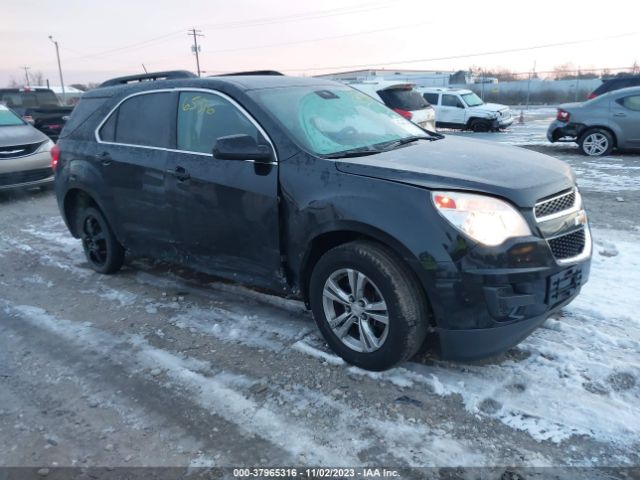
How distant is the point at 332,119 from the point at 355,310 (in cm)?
149

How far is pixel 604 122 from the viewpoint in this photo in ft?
36.1

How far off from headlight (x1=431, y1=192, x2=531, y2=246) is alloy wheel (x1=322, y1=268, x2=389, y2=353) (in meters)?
0.62

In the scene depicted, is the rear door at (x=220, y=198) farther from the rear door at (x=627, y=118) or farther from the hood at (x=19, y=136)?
the rear door at (x=627, y=118)

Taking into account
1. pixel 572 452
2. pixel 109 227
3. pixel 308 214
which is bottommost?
pixel 572 452

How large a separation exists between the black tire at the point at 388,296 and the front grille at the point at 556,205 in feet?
2.68

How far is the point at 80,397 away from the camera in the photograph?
3.14 metres

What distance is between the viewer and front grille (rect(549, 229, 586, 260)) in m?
2.91

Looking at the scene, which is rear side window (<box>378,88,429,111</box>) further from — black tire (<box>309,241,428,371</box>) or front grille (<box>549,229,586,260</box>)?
black tire (<box>309,241,428,371</box>)

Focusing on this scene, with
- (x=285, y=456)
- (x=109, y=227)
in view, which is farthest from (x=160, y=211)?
(x=285, y=456)

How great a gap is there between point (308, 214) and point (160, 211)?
1621 millimetres

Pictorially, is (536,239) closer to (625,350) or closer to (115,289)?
(625,350)

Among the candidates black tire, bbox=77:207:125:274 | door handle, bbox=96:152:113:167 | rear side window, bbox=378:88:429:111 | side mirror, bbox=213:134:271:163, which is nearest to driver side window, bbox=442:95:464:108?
rear side window, bbox=378:88:429:111

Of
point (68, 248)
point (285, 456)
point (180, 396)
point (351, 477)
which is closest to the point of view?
point (351, 477)

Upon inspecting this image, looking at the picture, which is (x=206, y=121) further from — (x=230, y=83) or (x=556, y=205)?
(x=556, y=205)
